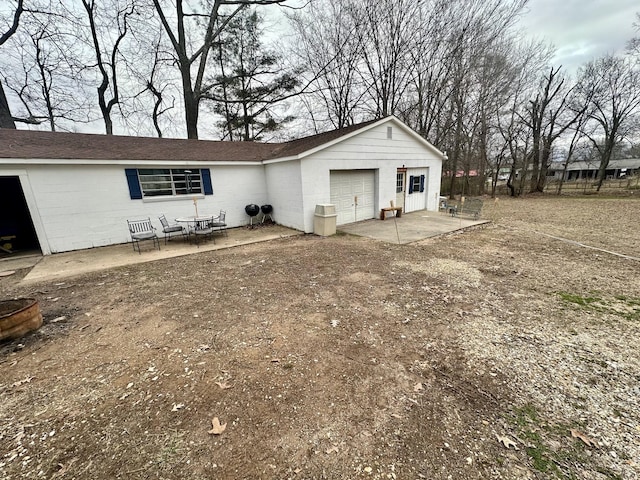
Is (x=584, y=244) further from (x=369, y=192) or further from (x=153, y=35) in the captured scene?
(x=153, y=35)

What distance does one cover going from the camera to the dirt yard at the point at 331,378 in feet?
5.85

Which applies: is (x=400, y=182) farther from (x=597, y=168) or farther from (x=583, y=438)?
(x=597, y=168)

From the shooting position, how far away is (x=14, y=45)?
40.2 ft

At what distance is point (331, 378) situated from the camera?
252 centimetres

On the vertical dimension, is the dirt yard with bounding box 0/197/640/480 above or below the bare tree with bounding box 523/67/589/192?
below

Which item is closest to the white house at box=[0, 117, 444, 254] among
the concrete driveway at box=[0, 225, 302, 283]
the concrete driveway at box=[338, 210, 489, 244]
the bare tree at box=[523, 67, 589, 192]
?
the concrete driveway at box=[0, 225, 302, 283]

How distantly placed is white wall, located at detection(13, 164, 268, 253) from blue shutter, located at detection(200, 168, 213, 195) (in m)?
0.24

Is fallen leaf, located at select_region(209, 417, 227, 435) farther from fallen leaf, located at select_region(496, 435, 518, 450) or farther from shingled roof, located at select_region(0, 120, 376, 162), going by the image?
shingled roof, located at select_region(0, 120, 376, 162)

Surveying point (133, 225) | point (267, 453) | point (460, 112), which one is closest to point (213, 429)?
point (267, 453)

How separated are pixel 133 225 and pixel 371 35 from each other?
1639 cm

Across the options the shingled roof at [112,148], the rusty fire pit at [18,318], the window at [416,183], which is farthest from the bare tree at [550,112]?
the rusty fire pit at [18,318]

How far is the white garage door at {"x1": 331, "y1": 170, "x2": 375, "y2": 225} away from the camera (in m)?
9.78

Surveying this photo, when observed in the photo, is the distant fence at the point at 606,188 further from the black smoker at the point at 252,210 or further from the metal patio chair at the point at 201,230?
the metal patio chair at the point at 201,230

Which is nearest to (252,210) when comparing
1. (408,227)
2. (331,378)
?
(408,227)
